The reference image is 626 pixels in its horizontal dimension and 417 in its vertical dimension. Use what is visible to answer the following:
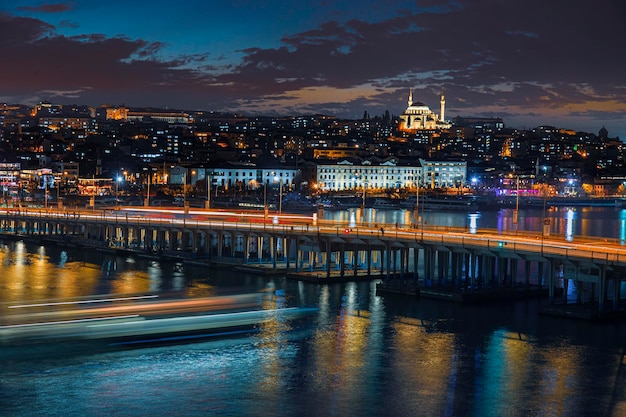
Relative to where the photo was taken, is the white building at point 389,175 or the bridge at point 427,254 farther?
the white building at point 389,175

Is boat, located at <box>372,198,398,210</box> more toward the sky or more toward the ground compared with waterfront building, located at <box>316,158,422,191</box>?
more toward the ground

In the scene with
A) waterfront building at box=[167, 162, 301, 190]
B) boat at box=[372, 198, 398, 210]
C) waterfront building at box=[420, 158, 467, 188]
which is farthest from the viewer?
waterfront building at box=[420, 158, 467, 188]

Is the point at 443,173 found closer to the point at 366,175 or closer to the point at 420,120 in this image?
the point at 366,175

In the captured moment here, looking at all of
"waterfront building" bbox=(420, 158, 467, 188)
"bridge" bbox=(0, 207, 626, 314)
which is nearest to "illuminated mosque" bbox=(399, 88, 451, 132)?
"waterfront building" bbox=(420, 158, 467, 188)

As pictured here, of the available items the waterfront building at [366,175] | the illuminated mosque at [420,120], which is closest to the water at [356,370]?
the waterfront building at [366,175]

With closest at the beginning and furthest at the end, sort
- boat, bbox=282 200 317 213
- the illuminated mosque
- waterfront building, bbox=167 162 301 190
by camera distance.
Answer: boat, bbox=282 200 317 213 < waterfront building, bbox=167 162 301 190 < the illuminated mosque

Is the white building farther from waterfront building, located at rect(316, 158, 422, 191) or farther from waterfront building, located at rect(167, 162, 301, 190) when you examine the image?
waterfront building, located at rect(167, 162, 301, 190)

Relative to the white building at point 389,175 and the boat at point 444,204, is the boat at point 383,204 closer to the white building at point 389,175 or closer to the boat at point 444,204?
the boat at point 444,204

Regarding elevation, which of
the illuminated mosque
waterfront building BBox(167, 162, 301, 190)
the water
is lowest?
the water

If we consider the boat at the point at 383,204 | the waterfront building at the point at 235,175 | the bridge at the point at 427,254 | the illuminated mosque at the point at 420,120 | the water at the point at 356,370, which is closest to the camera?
the water at the point at 356,370
